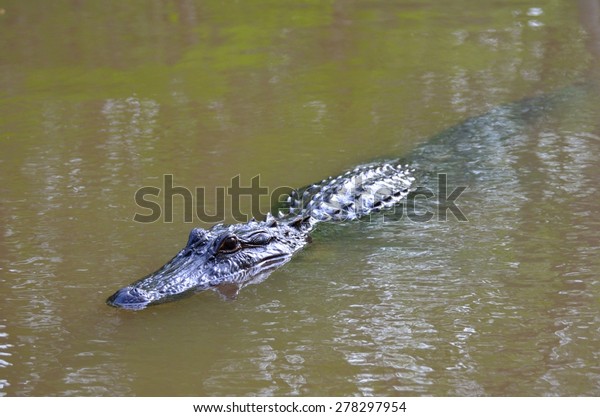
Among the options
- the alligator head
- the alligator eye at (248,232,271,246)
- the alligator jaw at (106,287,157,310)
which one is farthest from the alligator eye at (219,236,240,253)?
the alligator jaw at (106,287,157,310)

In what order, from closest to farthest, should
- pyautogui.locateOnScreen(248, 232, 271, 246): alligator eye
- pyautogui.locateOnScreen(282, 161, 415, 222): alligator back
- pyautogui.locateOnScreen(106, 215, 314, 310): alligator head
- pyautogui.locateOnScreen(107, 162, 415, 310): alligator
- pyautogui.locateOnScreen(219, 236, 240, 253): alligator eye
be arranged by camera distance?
pyautogui.locateOnScreen(106, 215, 314, 310): alligator head
pyautogui.locateOnScreen(107, 162, 415, 310): alligator
pyautogui.locateOnScreen(219, 236, 240, 253): alligator eye
pyautogui.locateOnScreen(248, 232, 271, 246): alligator eye
pyautogui.locateOnScreen(282, 161, 415, 222): alligator back

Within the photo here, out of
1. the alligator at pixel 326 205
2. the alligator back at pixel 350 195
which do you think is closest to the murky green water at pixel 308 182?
the alligator at pixel 326 205

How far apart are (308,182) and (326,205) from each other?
79cm

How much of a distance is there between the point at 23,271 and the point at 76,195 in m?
1.49

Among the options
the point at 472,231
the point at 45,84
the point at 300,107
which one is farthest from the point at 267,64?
the point at 472,231

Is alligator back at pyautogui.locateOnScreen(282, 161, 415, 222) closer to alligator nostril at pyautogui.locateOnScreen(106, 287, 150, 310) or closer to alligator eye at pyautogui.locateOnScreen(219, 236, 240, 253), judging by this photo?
alligator eye at pyautogui.locateOnScreen(219, 236, 240, 253)

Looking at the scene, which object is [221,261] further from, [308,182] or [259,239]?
[308,182]

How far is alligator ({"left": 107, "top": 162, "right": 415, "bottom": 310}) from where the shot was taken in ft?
17.5

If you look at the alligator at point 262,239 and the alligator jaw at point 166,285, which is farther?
the alligator at point 262,239

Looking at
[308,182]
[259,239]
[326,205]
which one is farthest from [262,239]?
[308,182]

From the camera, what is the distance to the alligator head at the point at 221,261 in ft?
17.0

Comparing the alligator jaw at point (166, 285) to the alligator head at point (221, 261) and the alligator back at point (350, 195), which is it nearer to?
the alligator head at point (221, 261)

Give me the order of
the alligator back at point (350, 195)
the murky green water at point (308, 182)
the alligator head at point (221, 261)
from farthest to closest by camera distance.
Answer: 1. the alligator back at point (350, 195)
2. the alligator head at point (221, 261)
3. the murky green water at point (308, 182)

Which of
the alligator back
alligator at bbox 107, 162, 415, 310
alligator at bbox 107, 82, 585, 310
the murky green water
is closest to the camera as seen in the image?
the murky green water
